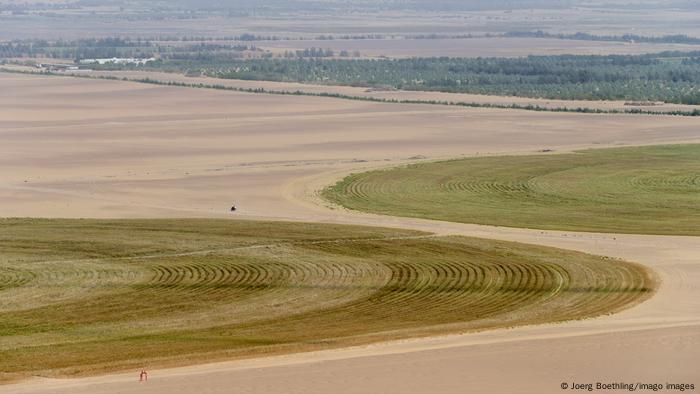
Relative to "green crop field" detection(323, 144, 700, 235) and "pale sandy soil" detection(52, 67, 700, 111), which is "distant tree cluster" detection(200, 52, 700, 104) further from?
"green crop field" detection(323, 144, 700, 235)

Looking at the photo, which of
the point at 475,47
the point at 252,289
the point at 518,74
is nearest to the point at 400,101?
the point at 518,74

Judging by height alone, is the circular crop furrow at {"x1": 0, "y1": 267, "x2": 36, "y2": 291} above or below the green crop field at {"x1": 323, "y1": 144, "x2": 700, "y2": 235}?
below

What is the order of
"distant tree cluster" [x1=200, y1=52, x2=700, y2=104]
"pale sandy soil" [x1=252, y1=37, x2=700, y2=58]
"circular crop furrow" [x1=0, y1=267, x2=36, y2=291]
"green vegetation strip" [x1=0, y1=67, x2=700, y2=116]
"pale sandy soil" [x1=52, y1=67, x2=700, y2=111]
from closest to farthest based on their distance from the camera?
"circular crop furrow" [x1=0, y1=267, x2=36, y2=291] → "green vegetation strip" [x1=0, y1=67, x2=700, y2=116] → "pale sandy soil" [x1=52, y1=67, x2=700, y2=111] → "distant tree cluster" [x1=200, y1=52, x2=700, y2=104] → "pale sandy soil" [x1=252, y1=37, x2=700, y2=58]

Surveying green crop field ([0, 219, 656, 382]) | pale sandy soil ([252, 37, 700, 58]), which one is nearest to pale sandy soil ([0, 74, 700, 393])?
green crop field ([0, 219, 656, 382])

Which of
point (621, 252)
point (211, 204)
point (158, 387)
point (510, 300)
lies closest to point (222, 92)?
point (211, 204)

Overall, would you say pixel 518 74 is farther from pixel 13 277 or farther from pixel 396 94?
pixel 13 277

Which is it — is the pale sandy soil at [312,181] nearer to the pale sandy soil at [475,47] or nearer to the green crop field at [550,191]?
the green crop field at [550,191]
